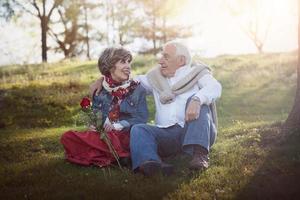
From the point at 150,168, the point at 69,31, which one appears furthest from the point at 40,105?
the point at 69,31

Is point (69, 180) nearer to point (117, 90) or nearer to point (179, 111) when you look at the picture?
Result: point (117, 90)

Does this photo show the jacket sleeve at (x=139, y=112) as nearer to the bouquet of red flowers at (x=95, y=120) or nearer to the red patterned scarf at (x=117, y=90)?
the red patterned scarf at (x=117, y=90)

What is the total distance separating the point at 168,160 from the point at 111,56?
1534mm

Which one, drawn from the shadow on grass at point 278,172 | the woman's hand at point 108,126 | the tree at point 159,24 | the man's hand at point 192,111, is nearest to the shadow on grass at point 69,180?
the woman's hand at point 108,126

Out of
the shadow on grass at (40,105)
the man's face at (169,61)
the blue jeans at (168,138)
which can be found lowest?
the shadow on grass at (40,105)

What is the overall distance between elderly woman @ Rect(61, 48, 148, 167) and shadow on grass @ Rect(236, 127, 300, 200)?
1.71 m

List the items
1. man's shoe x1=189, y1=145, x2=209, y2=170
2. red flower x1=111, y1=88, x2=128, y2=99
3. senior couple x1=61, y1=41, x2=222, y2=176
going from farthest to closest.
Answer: red flower x1=111, y1=88, x2=128, y2=99
senior couple x1=61, y1=41, x2=222, y2=176
man's shoe x1=189, y1=145, x2=209, y2=170

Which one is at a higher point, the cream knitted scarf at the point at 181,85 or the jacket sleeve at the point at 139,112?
the cream knitted scarf at the point at 181,85

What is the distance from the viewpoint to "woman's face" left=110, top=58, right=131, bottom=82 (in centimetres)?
662

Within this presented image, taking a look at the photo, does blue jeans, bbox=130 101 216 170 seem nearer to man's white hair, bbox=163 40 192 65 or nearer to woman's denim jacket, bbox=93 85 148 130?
woman's denim jacket, bbox=93 85 148 130

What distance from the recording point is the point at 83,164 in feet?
21.6

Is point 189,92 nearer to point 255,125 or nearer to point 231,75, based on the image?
point 255,125

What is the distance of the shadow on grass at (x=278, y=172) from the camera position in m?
4.97

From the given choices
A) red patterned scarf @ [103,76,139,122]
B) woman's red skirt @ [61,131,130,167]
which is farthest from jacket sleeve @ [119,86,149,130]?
woman's red skirt @ [61,131,130,167]
